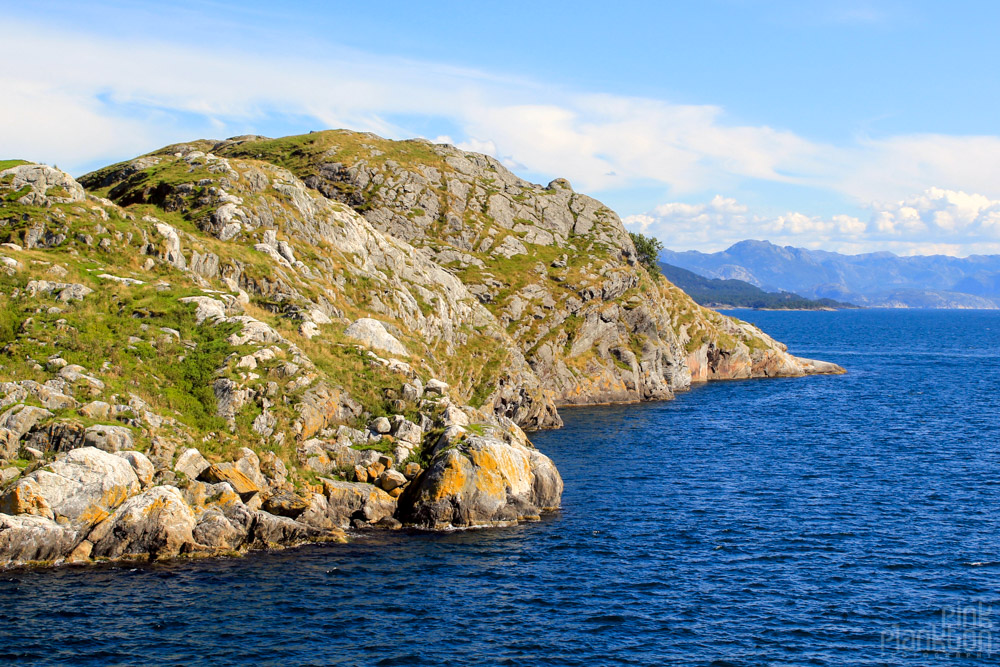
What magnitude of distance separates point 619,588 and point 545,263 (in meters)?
89.5

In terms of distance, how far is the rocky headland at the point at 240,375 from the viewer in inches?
1741

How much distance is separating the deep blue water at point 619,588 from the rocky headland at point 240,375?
9.91ft

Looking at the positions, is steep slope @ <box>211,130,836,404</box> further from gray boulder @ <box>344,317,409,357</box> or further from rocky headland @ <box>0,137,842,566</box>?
gray boulder @ <box>344,317,409,357</box>

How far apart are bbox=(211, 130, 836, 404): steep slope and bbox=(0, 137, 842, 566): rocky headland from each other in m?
1.18

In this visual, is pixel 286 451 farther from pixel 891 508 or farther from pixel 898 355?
pixel 898 355

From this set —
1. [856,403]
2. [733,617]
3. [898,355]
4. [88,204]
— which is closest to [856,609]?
[733,617]

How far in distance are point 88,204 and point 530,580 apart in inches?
2043

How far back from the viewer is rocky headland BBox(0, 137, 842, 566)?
4422cm

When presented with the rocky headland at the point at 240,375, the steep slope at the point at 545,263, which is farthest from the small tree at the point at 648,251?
the rocky headland at the point at 240,375

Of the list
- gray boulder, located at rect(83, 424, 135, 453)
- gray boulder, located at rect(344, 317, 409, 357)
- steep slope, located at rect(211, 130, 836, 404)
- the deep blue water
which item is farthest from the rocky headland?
the deep blue water

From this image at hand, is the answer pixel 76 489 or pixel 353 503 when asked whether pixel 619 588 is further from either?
pixel 76 489

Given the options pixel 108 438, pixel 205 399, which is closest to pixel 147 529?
pixel 108 438

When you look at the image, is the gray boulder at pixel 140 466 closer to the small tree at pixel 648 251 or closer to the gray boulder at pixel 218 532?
the gray boulder at pixel 218 532

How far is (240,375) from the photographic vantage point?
54.8 m
